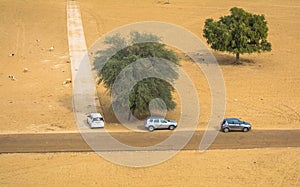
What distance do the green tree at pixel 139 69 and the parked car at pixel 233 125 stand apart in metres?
4.21

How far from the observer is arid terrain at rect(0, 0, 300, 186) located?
26.7 meters

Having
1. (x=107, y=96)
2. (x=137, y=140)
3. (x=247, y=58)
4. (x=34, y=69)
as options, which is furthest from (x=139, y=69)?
(x=247, y=58)

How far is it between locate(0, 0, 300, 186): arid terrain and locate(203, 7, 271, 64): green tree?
188cm

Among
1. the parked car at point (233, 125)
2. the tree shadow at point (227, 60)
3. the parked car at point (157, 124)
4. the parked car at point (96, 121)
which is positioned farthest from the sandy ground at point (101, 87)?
the parked car at point (157, 124)

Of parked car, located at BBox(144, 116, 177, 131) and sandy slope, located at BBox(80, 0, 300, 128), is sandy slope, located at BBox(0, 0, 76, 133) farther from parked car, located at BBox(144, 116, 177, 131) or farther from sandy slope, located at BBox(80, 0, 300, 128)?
parked car, located at BBox(144, 116, 177, 131)

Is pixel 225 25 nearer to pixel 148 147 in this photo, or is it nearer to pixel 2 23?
pixel 148 147

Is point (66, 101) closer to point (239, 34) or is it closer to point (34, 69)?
point (34, 69)

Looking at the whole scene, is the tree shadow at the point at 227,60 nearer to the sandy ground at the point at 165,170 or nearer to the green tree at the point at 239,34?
the green tree at the point at 239,34

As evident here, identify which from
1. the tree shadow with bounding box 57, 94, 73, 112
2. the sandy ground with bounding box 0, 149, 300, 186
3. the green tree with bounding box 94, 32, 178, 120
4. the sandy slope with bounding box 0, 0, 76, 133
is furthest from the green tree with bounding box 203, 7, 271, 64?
the sandy ground with bounding box 0, 149, 300, 186

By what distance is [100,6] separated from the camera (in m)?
83.2

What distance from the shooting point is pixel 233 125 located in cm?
3288

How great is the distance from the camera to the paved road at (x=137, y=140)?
98.3ft

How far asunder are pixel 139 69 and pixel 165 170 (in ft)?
31.0

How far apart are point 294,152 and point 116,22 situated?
45777 mm
